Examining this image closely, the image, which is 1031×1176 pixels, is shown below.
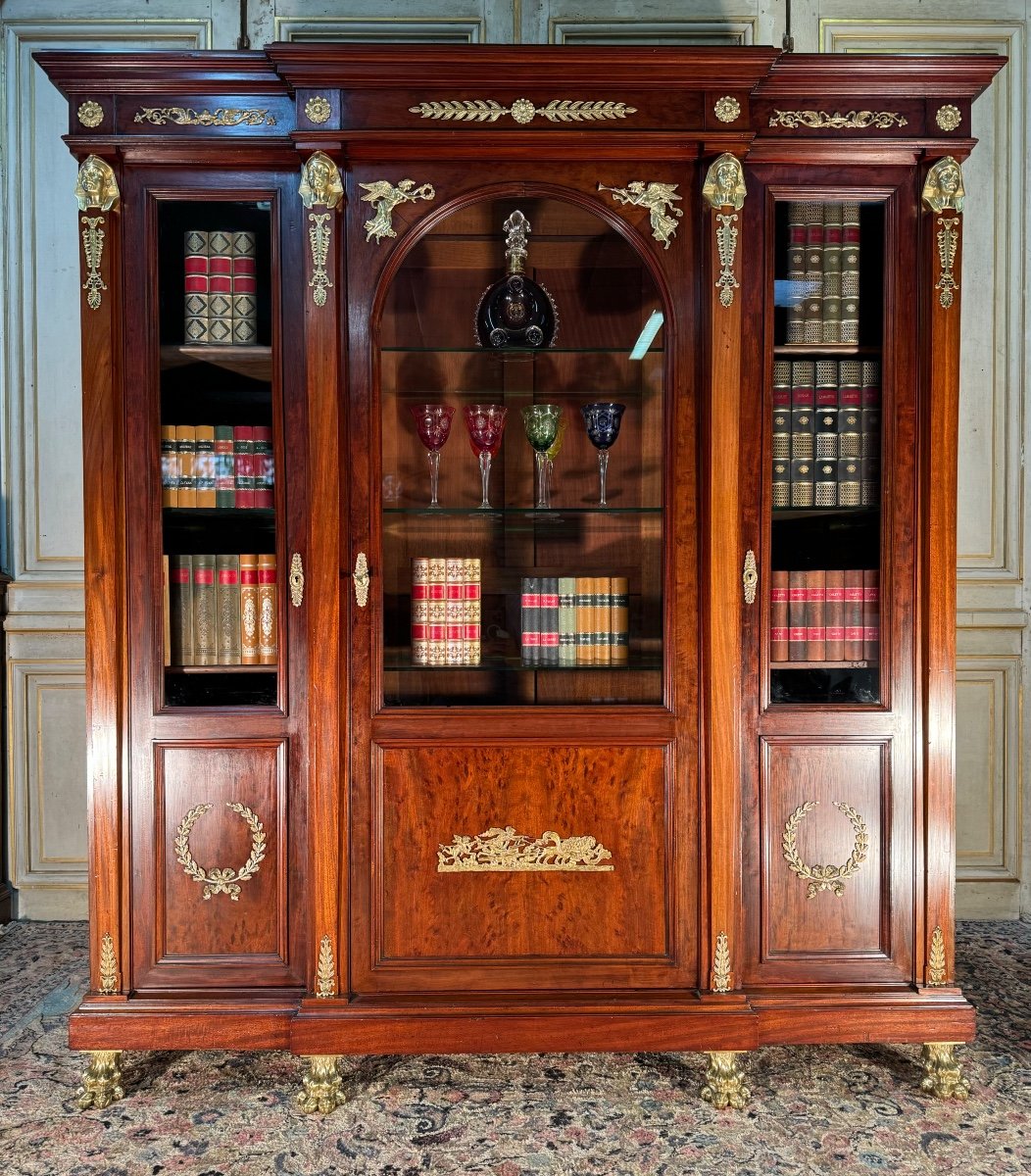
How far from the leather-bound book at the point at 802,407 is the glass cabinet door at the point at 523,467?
13.2 inches

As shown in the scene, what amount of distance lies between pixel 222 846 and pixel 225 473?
2.95ft

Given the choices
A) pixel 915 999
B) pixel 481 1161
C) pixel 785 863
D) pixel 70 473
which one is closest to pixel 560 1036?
pixel 481 1161

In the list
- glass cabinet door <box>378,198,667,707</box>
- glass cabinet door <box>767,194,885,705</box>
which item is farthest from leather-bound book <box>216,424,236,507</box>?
glass cabinet door <box>767,194,885,705</box>

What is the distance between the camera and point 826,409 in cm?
215

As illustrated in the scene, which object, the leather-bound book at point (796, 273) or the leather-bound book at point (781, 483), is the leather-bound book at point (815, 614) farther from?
the leather-bound book at point (796, 273)

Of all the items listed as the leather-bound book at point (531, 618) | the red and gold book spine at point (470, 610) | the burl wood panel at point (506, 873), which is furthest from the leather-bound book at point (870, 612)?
the red and gold book spine at point (470, 610)

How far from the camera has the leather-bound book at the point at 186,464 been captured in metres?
2.14

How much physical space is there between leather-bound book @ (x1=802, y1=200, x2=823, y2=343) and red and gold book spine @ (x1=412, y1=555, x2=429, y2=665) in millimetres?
1089

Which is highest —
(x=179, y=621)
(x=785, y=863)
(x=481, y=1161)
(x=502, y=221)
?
(x=502, y=221)

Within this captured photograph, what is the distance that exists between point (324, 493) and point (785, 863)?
4.60ft

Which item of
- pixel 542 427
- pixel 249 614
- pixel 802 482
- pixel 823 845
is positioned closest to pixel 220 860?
pixel 249 614

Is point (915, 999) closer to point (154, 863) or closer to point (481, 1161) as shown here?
point (481, 1161)

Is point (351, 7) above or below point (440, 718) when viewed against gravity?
above

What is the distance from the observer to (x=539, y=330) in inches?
86.0
